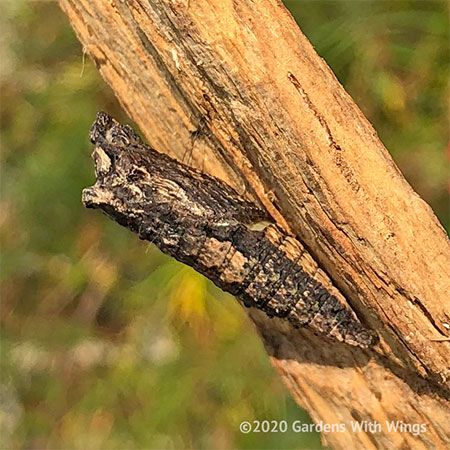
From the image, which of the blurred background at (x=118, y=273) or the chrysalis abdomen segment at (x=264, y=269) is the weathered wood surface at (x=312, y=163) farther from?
the blurred background at (x=118, y=273)

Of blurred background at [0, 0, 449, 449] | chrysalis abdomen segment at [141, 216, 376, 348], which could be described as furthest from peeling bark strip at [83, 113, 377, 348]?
blurred background at [0, 0, 449, 449]

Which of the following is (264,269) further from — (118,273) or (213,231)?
(118,273)

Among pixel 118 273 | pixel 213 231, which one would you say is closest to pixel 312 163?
pixel 213 231

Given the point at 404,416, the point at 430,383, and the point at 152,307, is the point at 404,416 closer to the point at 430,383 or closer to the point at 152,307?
the point at 430,383

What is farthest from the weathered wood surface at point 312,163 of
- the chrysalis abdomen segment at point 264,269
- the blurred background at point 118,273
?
the blurred background at point 118,273

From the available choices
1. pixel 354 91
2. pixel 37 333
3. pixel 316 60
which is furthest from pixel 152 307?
pixel 316 60

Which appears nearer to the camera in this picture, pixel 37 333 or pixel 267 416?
pixel 267 416
